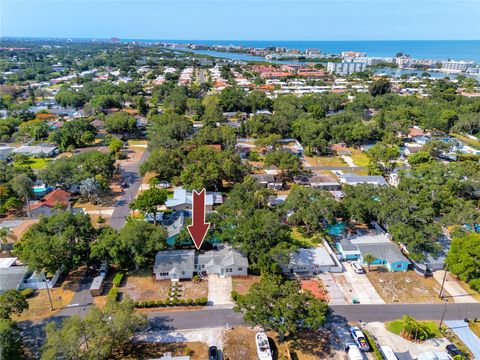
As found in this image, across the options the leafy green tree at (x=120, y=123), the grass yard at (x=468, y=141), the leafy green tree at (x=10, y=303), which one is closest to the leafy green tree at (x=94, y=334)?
the leafy green tree at (x=10, y=303)

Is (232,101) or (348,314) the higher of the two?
(232,101)

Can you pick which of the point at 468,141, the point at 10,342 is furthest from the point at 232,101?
the point at 10,342

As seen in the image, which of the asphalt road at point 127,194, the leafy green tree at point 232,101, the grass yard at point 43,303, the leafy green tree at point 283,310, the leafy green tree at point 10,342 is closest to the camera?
the leafy green tree at point 10,342

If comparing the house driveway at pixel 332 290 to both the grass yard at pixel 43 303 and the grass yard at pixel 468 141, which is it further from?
the grass yard at pixel 468 141

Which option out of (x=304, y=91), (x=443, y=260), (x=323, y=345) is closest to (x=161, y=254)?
(x=323, y=345)

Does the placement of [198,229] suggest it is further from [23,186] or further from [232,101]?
[232,101]

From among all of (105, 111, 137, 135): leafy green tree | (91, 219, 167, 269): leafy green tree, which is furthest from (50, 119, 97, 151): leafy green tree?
(91, 219, 167, 269): leafy green tree
